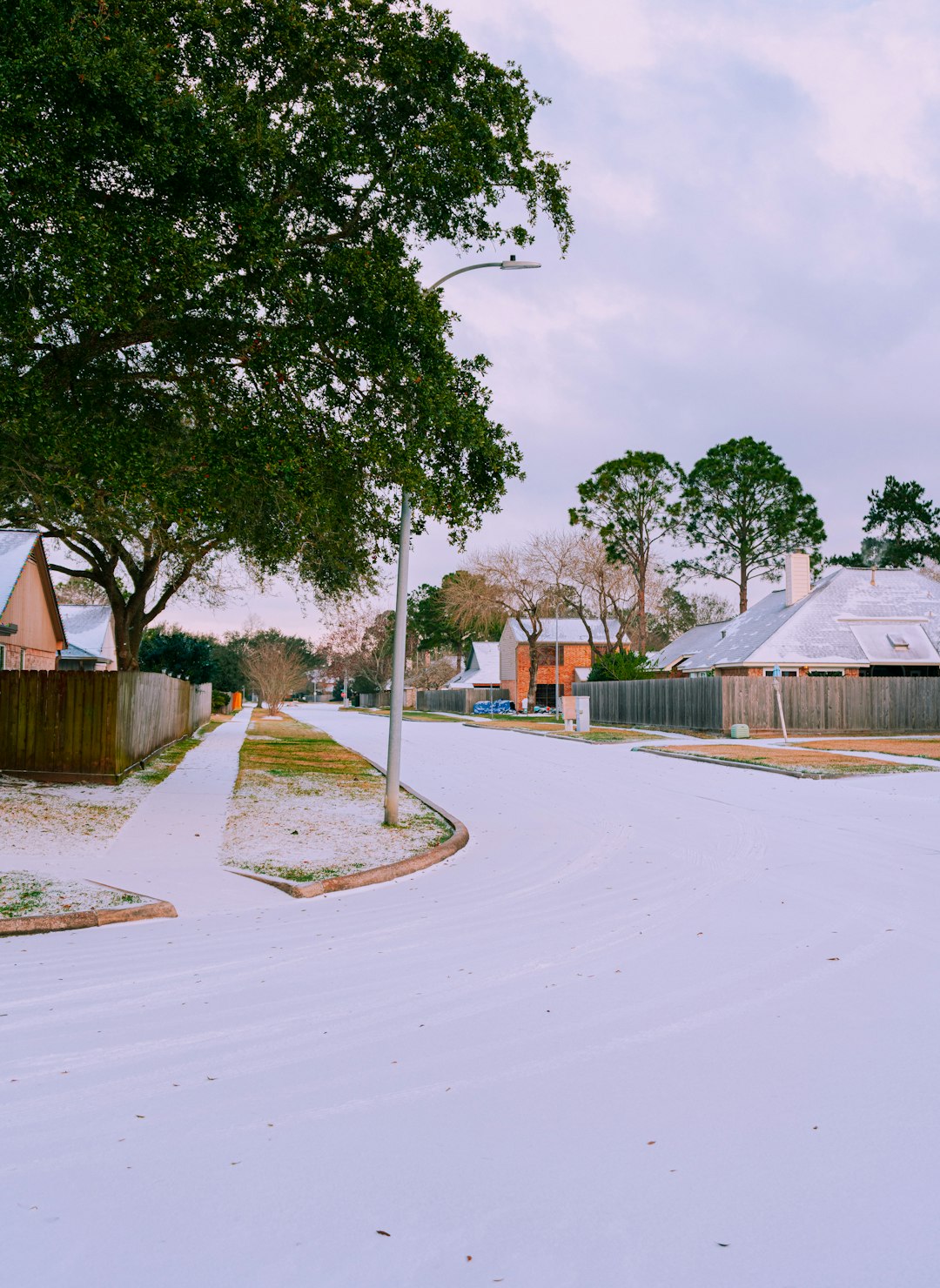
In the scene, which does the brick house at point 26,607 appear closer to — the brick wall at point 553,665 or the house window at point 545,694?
the brick wall at point 553,665

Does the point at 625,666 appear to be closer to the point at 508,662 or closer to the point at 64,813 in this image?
the point at 508,662

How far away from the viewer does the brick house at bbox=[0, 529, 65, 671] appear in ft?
82.3

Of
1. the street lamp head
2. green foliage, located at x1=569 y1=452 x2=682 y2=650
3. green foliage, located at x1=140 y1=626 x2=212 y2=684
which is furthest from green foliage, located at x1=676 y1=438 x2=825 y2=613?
the street lamp head

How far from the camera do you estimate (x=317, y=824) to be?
42.4ft

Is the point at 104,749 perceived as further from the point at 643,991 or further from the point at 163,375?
the point at 643,991

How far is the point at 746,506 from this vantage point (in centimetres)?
6569

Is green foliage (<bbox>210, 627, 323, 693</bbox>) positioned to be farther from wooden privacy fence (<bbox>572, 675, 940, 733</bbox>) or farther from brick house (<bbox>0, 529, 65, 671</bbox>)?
wooden privacy fence (<bbox>572, 675, 940, 733</bbox>)

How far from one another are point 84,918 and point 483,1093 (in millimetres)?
4588

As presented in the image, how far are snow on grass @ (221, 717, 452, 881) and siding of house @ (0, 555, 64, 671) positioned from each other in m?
9.77

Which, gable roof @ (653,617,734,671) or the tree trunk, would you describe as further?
the tree trunk

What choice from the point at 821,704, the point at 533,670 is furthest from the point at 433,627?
the point at 821,704

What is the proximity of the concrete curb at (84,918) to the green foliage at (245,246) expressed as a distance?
5307 millimetres

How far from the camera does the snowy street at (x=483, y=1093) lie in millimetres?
3031

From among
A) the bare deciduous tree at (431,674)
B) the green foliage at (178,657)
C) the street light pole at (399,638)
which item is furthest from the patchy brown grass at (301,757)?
the bare deciduous tree at (431,674)
